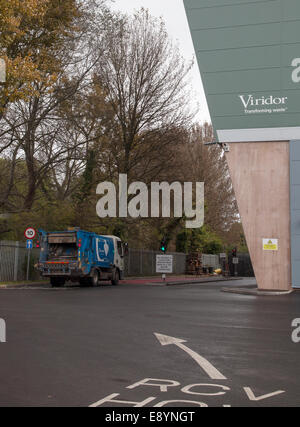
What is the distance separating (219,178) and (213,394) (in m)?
54.0

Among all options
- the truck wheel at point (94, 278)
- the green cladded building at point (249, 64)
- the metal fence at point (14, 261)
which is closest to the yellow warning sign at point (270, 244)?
the green cladded building at point (249, 64)

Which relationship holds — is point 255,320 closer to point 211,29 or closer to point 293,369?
point 293,369

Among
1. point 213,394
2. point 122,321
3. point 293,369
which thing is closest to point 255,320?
point 122,321

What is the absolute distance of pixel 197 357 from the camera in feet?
25.3

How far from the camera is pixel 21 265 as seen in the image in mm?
31406

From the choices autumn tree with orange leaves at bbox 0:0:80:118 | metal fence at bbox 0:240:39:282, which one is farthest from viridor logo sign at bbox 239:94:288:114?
metal fence at bbox 0:240:39:282

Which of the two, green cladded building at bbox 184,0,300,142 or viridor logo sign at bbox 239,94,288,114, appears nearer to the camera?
green cladded building at bbox 184,0,300,142

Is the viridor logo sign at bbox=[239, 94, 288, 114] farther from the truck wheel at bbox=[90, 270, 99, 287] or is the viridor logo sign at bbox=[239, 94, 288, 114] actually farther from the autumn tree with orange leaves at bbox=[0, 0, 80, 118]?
the truck wheel at bbox=[90, 270, 99, 287]

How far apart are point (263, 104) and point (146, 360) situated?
813 inches

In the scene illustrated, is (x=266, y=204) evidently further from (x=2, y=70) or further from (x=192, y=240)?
(x=192, y=240)

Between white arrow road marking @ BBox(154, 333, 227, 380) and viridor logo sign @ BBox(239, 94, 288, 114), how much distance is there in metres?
18.2

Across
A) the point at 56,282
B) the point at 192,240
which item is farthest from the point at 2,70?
the point at 192,240

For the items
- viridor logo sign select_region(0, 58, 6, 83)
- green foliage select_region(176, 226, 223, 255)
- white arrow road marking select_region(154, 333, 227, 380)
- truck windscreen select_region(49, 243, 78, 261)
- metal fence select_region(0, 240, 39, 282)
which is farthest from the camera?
green foliage select_region(176, 226, 223, 255)

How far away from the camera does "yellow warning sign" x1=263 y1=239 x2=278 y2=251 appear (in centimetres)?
2556
